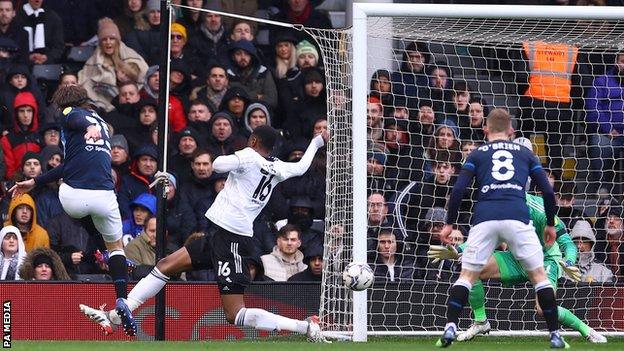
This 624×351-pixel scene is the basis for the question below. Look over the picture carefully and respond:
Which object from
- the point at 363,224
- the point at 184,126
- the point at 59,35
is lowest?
the point at 363,224

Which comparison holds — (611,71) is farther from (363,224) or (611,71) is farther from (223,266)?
(223,266)

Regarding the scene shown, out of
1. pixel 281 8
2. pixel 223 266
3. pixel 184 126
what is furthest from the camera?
pixel 281 8

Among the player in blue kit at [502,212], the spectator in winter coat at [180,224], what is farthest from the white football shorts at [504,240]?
the spectator in winter coat at [180,224]

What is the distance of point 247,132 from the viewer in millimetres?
15469

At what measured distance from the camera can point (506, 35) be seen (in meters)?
14.0

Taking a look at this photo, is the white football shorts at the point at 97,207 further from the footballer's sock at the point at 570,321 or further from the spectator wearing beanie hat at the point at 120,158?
the footballer's sock at the point at 570,321

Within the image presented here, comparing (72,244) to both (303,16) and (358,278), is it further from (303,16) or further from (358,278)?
(303,16)

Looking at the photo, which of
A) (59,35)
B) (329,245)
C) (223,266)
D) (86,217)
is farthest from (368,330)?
(59,35)

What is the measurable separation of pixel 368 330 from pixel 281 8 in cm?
553

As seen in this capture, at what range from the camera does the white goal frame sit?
12602mm

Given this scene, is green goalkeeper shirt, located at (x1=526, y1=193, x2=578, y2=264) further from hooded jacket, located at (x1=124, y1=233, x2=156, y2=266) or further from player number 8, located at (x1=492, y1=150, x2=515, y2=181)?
hooded jacket, located at (x1=124, y1=233, x2=156, y2=266)

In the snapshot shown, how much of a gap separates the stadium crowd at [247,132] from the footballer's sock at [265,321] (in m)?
1.80

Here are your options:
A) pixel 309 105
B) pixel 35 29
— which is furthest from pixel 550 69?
pixel 35 29

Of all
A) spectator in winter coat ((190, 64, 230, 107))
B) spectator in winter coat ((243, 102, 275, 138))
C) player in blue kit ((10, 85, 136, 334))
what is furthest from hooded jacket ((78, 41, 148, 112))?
player in blue kit ((10, 85, 136, 334))
